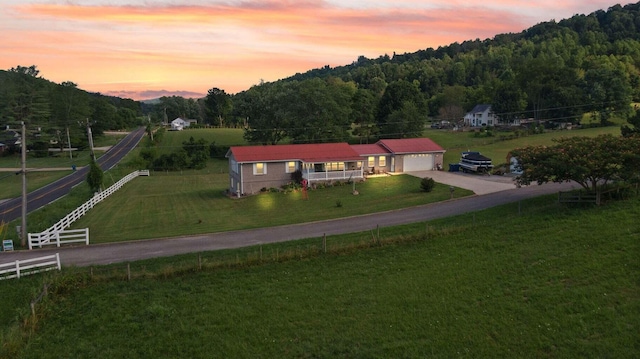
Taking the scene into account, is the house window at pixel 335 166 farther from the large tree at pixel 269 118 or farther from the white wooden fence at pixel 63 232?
the large tree at pixel 269 118

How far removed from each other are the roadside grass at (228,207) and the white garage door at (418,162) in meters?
4.04

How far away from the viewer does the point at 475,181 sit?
42.1 metres

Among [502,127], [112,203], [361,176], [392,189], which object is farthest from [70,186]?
[502,127]

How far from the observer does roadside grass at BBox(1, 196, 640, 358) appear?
13.2 meters

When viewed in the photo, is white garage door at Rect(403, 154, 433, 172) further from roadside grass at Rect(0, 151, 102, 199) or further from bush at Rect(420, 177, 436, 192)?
roadside grass at Rect(0, 151, 102, 199)

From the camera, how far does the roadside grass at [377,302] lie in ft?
43.4

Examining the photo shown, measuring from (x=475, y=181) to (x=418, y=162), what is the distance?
10907mm

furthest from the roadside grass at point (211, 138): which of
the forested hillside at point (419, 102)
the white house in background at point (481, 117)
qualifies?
the white house in background at point (481, 117)

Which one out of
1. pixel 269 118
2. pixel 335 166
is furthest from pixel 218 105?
pixel 335 166

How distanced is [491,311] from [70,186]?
2189 inches

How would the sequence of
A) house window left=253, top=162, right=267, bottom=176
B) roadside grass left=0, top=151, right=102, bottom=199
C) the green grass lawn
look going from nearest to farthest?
1. house window left=253, top=162, right=267, bottom=176
2. roadside grass left=0, top=151, right=102, bottom=199
3. the green grass lawn

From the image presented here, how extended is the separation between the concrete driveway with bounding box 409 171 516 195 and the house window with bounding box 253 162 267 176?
17288 mm

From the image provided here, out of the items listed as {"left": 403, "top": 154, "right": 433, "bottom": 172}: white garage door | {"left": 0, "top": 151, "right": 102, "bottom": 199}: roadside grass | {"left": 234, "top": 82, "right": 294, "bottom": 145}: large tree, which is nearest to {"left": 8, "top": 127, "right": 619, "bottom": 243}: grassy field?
{"left": 0, "top": 151, "right": 102, "bottom": 199}: roadside grass

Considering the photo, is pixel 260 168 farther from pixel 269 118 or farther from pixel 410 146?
pixel 269 118
